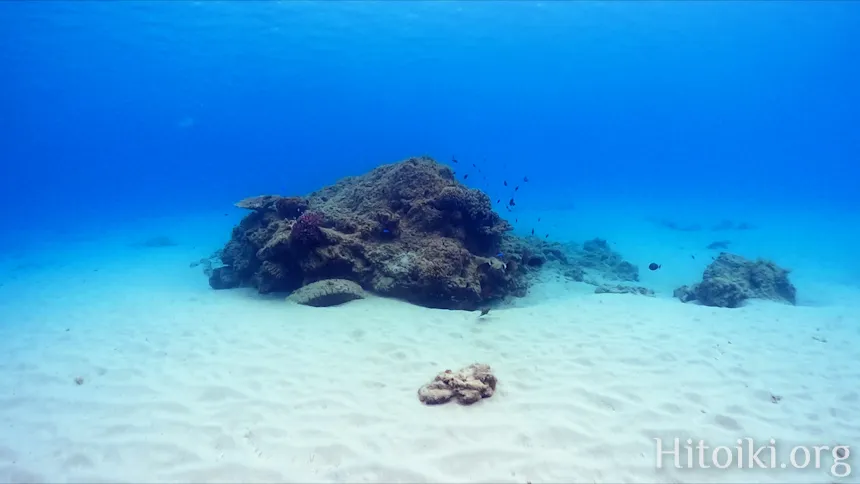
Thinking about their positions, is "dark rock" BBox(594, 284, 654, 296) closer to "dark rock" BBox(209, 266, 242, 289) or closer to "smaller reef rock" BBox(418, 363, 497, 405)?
"smaller reef rock" BBox(418, 363, 497, 405)

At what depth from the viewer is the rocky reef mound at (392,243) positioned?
28.0 ft

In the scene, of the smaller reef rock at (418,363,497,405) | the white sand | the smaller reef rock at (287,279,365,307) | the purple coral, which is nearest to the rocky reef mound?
the purple coral

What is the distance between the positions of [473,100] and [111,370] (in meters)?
120

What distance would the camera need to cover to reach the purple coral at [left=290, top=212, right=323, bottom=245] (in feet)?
27.8

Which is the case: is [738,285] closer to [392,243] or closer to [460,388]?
[392,243]

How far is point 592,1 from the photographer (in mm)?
48062

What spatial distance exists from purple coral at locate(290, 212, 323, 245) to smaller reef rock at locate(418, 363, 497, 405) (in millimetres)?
4836

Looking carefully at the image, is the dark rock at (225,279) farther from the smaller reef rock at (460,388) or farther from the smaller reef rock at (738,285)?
the smaller reef rock at (738,285)

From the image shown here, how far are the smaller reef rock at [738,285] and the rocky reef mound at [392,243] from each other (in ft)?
13.2

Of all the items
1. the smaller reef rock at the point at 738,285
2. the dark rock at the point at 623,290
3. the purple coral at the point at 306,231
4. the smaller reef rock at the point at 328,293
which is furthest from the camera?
the dark rock at the point at 623,290

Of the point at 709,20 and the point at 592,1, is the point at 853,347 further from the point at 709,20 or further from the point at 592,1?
the point at 709,20

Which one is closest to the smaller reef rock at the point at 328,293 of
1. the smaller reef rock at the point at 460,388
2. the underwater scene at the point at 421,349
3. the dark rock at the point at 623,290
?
the underwater scene at the point at 421,349

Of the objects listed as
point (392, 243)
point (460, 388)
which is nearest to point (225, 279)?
point (392, 243)

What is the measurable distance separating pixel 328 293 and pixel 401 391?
3.81m
